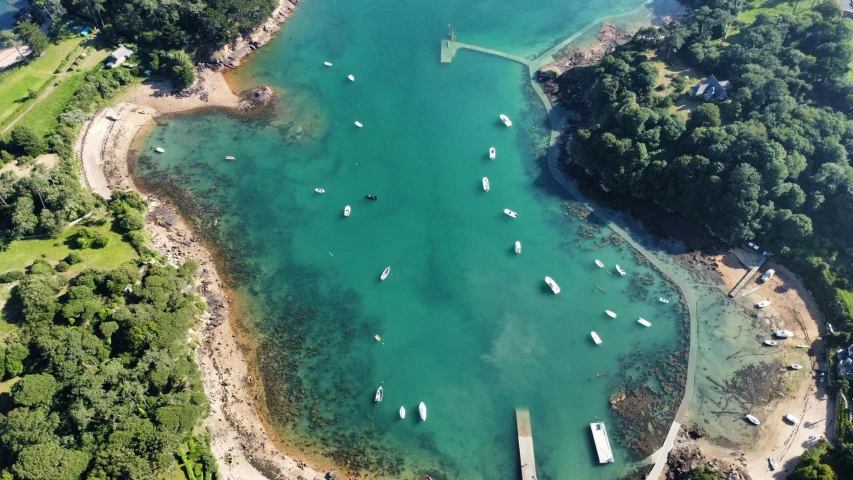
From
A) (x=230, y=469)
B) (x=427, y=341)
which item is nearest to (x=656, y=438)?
(x=427, y=341)

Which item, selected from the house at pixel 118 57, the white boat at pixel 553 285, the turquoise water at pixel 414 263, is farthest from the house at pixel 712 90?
the house at pixel 118 57

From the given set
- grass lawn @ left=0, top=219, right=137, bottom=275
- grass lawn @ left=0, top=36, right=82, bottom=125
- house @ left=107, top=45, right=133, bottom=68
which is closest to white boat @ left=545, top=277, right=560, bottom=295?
grass lawn @ left=0, top=219, right=137, bottom=275

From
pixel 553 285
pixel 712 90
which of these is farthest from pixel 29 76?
pixel 712 90

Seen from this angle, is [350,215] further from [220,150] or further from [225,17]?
[225,17]

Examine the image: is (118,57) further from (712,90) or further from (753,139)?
(753,139)

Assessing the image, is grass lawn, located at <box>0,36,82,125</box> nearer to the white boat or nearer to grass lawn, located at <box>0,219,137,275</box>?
grass lawn, located at <box>0,219,137,275</box>

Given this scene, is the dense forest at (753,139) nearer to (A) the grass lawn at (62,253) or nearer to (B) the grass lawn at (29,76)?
(A) the grass lawn at (62,253)
